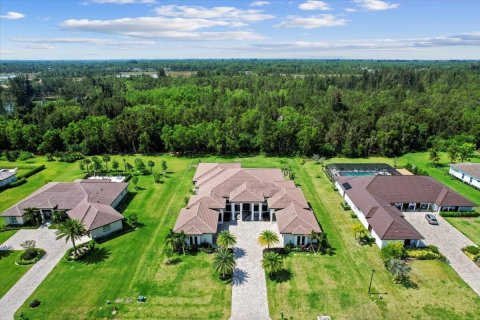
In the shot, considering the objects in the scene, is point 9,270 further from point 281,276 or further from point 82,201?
point 281,276

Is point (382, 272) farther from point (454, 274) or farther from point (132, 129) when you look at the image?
point (132, 129)

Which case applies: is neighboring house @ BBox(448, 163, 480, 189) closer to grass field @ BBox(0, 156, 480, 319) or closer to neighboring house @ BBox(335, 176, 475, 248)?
neighboring house @ BBox(335, 176, 475, 248)

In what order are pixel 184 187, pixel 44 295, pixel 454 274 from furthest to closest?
pixel 184 187
pixel 454 274
pixel 44 295

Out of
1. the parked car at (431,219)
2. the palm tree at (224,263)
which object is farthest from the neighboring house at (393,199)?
the palm tree at (224,263)

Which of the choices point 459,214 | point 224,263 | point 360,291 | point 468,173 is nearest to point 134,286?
point 224,263

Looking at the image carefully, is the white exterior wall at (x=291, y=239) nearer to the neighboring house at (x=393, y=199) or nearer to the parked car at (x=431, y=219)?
the neighboring house at (x=393, y=199)

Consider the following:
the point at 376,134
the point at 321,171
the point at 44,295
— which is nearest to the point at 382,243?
the point at 321,171

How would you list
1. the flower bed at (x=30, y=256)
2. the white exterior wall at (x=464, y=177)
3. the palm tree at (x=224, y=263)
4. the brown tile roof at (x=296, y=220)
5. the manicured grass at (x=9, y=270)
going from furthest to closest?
the white exterior wall at (x=464, y=177), the brown tile roof at (x=296, y=220), the flower bed at (x=30, y=256), the manicured grass at (x=9, y=270), the palm tree at (x=224, y=263)
